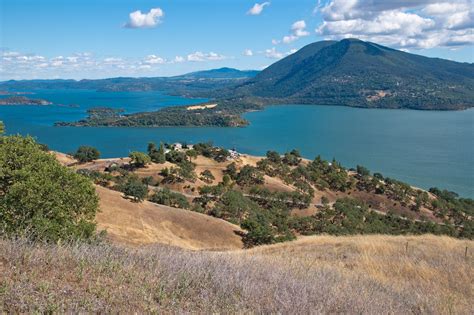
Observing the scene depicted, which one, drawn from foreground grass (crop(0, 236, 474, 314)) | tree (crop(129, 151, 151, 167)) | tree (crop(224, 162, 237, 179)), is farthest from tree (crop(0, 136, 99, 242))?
tree (crop(224, 162, 237, 179))

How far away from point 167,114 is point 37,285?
173 meters

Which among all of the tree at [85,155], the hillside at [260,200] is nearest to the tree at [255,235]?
the hillside at [260,200]

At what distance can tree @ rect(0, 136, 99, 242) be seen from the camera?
12.2 m

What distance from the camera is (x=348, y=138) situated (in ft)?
419

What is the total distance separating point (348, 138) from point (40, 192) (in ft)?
403

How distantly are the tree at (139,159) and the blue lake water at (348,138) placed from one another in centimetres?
4843

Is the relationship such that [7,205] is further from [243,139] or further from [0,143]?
[243,139]

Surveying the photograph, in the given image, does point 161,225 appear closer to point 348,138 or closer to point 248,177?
point 248,177

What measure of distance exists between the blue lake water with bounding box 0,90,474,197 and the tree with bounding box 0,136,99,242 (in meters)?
71.5

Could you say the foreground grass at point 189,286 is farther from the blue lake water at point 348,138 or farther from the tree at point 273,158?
the blue lake water at point 348,138

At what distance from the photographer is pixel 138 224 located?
27.4 m

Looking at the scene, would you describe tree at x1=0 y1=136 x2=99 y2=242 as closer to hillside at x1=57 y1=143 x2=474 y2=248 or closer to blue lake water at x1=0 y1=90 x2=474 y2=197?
hillside at x1=57 y1=143 x2=474 y2=248

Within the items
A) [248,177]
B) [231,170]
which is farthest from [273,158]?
[248,177]

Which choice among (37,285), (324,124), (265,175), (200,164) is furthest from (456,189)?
(324,124)
